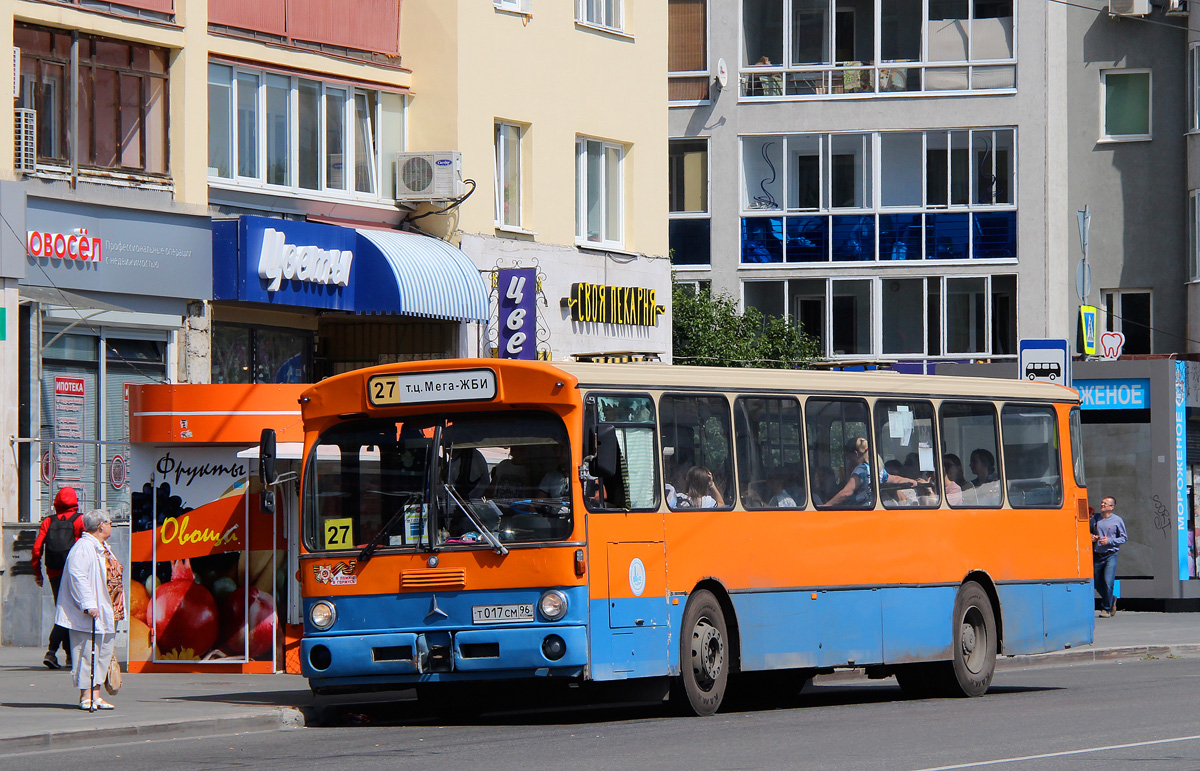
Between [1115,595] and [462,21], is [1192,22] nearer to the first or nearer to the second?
[1115,595]

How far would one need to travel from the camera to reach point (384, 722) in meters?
14.9

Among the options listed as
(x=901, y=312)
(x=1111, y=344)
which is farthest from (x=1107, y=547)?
(x=901, y=312)

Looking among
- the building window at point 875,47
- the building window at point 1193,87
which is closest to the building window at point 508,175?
the building window at point 875,47

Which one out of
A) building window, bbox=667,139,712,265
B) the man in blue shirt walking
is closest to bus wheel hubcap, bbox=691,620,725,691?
the man in blue shirt walking

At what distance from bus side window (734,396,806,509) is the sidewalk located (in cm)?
401

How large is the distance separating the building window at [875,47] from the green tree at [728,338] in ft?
21.6

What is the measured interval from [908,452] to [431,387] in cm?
493

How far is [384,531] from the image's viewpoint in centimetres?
1386

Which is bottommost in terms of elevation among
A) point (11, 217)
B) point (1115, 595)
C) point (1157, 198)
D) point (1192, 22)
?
point (1115, 595)

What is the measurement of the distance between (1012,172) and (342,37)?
778 inches

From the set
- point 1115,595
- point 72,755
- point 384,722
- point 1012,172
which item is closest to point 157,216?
point 384,722

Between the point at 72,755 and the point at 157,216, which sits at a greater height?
the point at 157,216

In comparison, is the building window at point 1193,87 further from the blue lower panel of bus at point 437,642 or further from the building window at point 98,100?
the blue lower panel of bus at point 437,642

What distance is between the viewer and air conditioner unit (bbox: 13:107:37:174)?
67.2 ft
